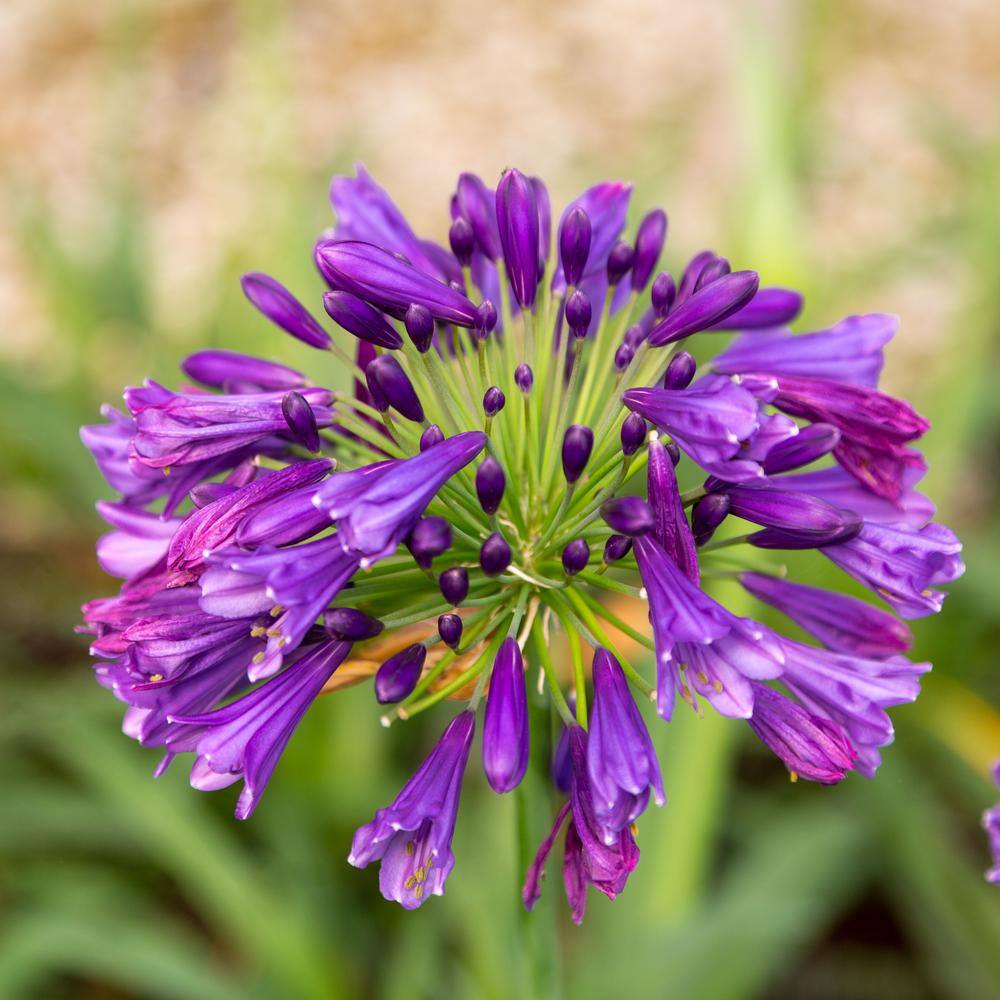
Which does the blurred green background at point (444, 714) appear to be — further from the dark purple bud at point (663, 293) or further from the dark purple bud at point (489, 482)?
the dark purple bud at point (663, 293)

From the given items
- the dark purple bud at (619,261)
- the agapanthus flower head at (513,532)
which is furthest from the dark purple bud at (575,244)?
the dark purple bud at (619,261)

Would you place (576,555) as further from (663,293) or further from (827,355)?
(827,355)

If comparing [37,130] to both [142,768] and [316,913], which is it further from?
[316,913]

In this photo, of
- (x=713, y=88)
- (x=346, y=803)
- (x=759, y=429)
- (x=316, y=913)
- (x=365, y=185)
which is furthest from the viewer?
(x=713, y=88)

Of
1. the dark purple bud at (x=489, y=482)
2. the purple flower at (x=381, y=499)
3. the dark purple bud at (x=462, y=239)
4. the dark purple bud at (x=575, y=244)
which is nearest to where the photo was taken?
the purple flower at (x=381, y=499)

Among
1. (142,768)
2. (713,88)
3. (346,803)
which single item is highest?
(713,88)

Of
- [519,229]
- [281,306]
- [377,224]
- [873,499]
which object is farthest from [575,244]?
[873,499]

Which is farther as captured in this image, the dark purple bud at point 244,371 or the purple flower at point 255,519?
the dark purple bud at point 244,371

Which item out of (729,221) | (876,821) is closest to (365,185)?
(876,821)
